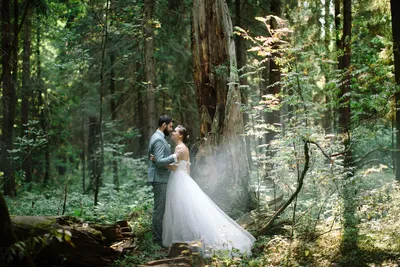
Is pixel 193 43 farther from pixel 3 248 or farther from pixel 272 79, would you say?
pixel 3 248

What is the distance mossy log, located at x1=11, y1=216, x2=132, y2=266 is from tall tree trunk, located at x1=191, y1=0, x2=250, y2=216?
3.17m

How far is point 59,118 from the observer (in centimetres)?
2309

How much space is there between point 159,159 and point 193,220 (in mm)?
1379

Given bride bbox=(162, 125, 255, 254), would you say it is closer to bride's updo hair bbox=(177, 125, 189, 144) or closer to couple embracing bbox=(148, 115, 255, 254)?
couple embracing bbox=(148, 115, 255, 254)

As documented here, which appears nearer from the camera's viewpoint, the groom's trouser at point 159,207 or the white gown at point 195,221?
the white gown at point 195,221

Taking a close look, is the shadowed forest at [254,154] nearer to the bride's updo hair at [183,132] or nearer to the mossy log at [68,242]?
the mossy log at [68,242]

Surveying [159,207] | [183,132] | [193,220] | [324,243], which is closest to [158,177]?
[159,207]

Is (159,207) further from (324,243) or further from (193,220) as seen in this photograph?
(324,243)

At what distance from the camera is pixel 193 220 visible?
700 centimetres

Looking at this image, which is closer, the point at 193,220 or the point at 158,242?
the point at 193,220

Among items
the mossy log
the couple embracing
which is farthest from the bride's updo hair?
the mossy log

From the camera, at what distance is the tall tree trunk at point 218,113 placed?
8648 millimetres

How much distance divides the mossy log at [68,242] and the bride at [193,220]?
53.1 inches

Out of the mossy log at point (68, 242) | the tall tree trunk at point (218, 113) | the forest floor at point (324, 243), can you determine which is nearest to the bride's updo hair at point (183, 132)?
the tall tree trunk at point (218, 113)
